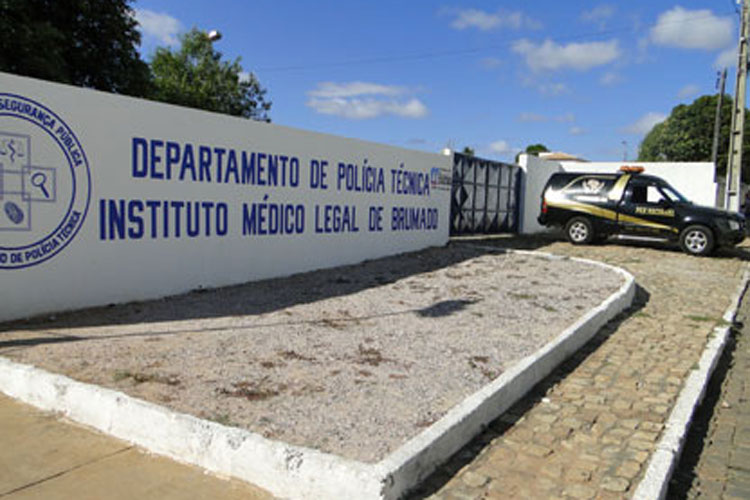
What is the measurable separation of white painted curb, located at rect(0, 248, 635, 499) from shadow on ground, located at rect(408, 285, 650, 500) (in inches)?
1.8

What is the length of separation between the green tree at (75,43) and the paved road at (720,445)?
1559cm

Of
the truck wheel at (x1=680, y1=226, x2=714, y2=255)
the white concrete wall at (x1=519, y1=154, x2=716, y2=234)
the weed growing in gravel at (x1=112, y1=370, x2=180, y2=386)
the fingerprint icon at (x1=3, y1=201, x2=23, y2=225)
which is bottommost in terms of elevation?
the weed growing in gravel at (x1=112, y1=370, x2=180, y2=386)

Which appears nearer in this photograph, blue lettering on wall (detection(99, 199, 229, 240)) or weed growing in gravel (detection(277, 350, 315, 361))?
weed growing in gravel (detection(277, 350, 315, 361))

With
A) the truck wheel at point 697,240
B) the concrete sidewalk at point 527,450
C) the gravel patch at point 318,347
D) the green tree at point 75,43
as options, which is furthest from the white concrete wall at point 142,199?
the green tree at point 75,43

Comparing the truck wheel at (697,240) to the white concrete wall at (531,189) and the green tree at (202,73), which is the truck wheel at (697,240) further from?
the green tree at (202,73)

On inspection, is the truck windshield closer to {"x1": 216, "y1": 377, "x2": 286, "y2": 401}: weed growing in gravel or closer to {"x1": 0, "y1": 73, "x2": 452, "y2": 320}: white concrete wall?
{"x1": 0, "y1": 73, "x2": 452, "y2": 320}: white concrete wall

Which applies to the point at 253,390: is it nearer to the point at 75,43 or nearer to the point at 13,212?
the point at 13,212

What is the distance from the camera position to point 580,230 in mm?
15281

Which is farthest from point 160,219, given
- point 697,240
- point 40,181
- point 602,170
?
point 602,170

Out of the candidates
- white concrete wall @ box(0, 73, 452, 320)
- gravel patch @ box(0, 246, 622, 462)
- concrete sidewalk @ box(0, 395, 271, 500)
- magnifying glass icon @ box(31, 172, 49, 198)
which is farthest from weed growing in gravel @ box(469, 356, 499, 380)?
magnifying glass icon @ box(31, 172, 49, 198)

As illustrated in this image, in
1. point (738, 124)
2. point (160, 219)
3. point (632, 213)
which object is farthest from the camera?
point (738, 124)

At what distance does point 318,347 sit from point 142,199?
3089 millimetres

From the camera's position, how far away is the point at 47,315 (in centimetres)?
609

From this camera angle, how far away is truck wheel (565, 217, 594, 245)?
15109mm
